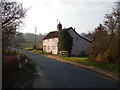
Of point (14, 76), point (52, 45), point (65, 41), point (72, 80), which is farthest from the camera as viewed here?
point (52, 45)

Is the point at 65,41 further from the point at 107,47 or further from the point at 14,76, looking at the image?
the point at 14,76

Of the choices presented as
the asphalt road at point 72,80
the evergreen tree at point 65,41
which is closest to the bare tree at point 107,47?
the asphalt road at point 72,80

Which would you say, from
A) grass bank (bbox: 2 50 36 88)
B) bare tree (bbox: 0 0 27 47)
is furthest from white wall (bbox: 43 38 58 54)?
grass bank (bbox: 2 50 36 88)

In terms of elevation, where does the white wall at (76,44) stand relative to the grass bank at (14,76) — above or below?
above

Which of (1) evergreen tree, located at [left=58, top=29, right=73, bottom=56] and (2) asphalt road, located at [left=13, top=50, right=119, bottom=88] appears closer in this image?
(2) asphalt road, located at [left=13, top=50, right=119, bottom=88]

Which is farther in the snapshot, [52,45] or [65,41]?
[52,45]

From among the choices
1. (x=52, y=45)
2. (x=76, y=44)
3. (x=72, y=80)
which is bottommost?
(x=72, y=80)

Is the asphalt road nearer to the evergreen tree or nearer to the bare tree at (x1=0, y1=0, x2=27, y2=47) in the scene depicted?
the bare tree at (x1=0, y1=0, x2=27, y2=47)

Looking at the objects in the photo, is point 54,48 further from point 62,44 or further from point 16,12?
point 16,12

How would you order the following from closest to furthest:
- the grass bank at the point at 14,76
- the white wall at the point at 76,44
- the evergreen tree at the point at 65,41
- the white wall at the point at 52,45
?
the grass bank at the point at 14,76
the evergreen tree at the point at 65,41
the white wall at the point at 76,44
the white wall at the point at 52,45

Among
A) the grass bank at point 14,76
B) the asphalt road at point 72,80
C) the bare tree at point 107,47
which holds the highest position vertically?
the bare tree at point 107,47

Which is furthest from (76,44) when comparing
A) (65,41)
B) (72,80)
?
(72,80)

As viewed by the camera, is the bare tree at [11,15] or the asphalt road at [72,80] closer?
the asphalt road at [72,80]

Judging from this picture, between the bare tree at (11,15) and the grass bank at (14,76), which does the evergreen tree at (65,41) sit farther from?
the grass bank at (14,76)
